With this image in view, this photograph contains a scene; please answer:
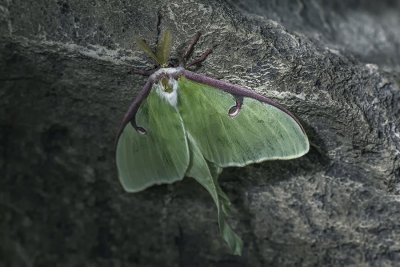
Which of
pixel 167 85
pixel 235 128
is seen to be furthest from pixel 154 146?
pixel 235 128

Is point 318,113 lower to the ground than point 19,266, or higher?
higher

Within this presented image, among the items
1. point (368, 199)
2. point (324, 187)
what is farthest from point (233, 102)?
point (368, 199)

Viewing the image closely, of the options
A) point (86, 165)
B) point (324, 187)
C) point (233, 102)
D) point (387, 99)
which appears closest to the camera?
point (233, 102)

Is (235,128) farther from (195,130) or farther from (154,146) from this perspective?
(154,146)

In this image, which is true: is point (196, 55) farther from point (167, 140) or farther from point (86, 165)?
point (86, 165)

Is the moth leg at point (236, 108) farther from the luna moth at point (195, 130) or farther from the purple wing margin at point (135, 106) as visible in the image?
the purple wing margin at point (135, 106)
